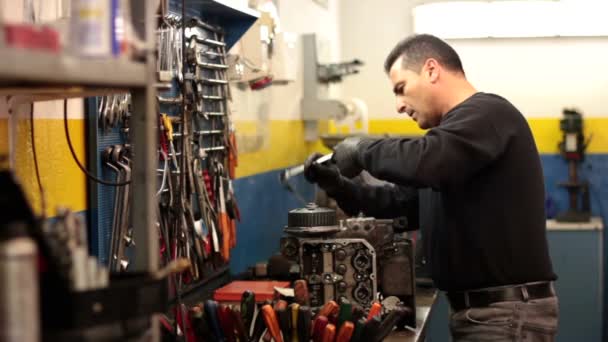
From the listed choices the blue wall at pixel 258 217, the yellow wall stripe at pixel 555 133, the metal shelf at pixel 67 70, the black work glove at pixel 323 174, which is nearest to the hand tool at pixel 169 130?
the black work glove at pixel 323 174

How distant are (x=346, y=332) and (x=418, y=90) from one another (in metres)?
0.92

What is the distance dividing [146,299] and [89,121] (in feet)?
2.80

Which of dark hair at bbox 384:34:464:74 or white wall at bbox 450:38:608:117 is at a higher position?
white wall at bbox 450:38:608:117

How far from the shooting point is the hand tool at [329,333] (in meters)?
1.74

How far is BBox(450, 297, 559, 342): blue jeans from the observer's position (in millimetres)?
2209

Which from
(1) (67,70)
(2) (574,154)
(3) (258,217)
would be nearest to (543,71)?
(2) (574,154)

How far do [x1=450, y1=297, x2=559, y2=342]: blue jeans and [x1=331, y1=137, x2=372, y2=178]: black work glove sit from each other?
495 mm

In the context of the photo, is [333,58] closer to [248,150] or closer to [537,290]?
[248,150]

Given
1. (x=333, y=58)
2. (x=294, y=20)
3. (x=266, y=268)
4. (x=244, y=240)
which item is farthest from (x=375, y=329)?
(x=333, y=58)

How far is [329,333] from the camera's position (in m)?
1.75

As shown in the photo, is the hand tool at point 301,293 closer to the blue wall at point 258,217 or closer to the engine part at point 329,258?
the engine part at point 329,258

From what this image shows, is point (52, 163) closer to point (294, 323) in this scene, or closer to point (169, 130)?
point (169, 130)

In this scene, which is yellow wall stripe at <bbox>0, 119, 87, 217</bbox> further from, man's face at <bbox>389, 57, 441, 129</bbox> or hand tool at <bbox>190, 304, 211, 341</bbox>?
man's face at <bbox>389, 57, 441, 129</bbox>

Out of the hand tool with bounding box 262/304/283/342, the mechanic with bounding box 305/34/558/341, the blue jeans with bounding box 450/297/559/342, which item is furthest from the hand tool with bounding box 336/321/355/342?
the blue jeans with bounding box 450/297/559/342
